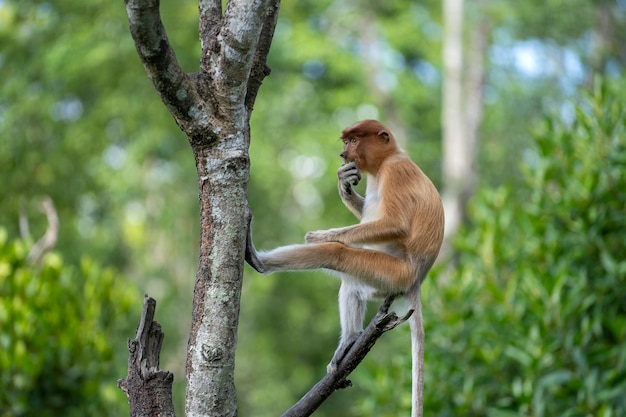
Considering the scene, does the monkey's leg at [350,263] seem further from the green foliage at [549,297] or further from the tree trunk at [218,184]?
the green foliage at [549,297]

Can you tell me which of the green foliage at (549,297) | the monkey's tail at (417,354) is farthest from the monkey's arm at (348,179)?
the green foliage at (549,297)

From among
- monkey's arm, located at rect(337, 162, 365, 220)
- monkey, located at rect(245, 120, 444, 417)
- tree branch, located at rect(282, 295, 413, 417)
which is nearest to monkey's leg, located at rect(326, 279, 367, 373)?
monkey, located at rect(245, 120, 444, 417)

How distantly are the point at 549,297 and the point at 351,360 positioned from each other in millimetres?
2611

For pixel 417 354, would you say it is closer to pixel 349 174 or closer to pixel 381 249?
pixel 381 249

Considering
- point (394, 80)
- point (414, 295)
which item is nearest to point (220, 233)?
point (414, 295)

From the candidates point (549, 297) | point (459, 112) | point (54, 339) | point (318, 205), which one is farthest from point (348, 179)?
point (318, 205)

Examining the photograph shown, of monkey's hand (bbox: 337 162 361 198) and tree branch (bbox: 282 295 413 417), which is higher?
monkey's hand (bbox: 337 162 361 198)

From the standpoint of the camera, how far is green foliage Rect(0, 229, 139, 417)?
538cm

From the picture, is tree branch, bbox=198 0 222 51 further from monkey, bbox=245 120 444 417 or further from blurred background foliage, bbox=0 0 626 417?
blurred background foliage, bbox=0 0 626 417

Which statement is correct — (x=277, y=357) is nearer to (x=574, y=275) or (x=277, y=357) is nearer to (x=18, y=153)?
(x=18, y=153)

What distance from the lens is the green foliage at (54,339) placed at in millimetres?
5383

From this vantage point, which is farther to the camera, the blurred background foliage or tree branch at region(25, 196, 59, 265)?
tree branch at region(25, 196, 59, 265)

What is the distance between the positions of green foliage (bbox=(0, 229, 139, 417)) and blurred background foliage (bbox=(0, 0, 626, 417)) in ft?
0.05

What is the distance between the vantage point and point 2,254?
Answer: 19.4 ft
